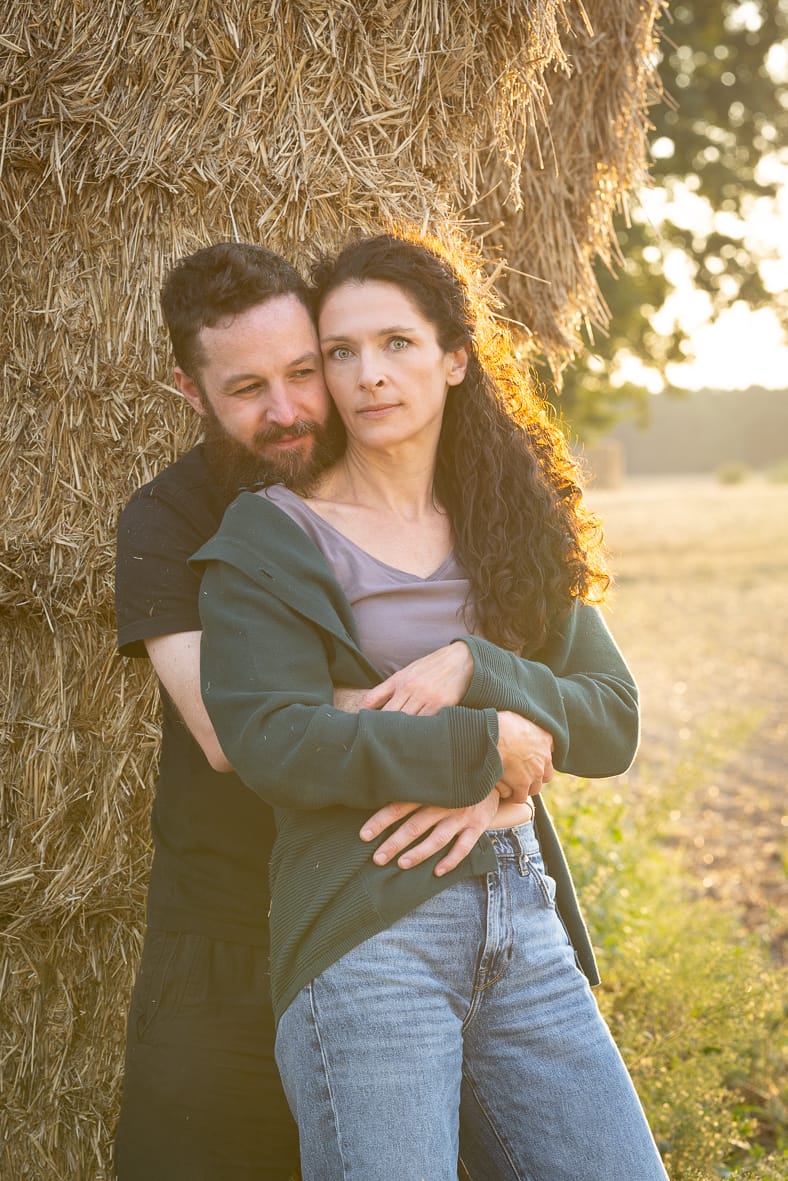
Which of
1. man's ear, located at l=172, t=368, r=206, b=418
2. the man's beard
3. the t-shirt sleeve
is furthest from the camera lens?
man's ear, located at l=172, t=368, r=206, b=418

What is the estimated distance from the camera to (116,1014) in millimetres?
3277

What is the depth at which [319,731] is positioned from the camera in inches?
80.0

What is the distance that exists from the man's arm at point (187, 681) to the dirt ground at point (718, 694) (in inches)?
44.9

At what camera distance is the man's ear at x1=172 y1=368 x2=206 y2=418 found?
9.43 ft

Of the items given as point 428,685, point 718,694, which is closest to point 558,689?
point 428,685

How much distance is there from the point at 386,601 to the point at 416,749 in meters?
0.37

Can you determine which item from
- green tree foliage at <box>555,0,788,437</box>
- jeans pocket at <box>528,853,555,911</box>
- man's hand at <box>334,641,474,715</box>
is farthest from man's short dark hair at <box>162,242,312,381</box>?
green tree foliage at <box>555,0,788,437</box>

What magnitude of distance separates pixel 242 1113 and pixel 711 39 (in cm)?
914

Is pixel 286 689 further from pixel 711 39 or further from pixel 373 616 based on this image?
pixel 711 39

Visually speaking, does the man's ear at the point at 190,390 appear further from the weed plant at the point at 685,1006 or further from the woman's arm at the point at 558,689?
the weed plant at the point at 685,1006

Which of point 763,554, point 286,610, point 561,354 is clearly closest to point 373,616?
point 286,610

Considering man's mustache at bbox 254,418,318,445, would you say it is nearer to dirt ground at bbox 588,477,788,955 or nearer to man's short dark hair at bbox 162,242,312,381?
man's short dark hair at bbox 162,242,312,381

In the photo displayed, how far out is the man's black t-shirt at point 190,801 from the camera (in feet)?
8.41

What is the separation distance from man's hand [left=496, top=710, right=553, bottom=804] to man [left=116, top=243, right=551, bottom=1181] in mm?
645
